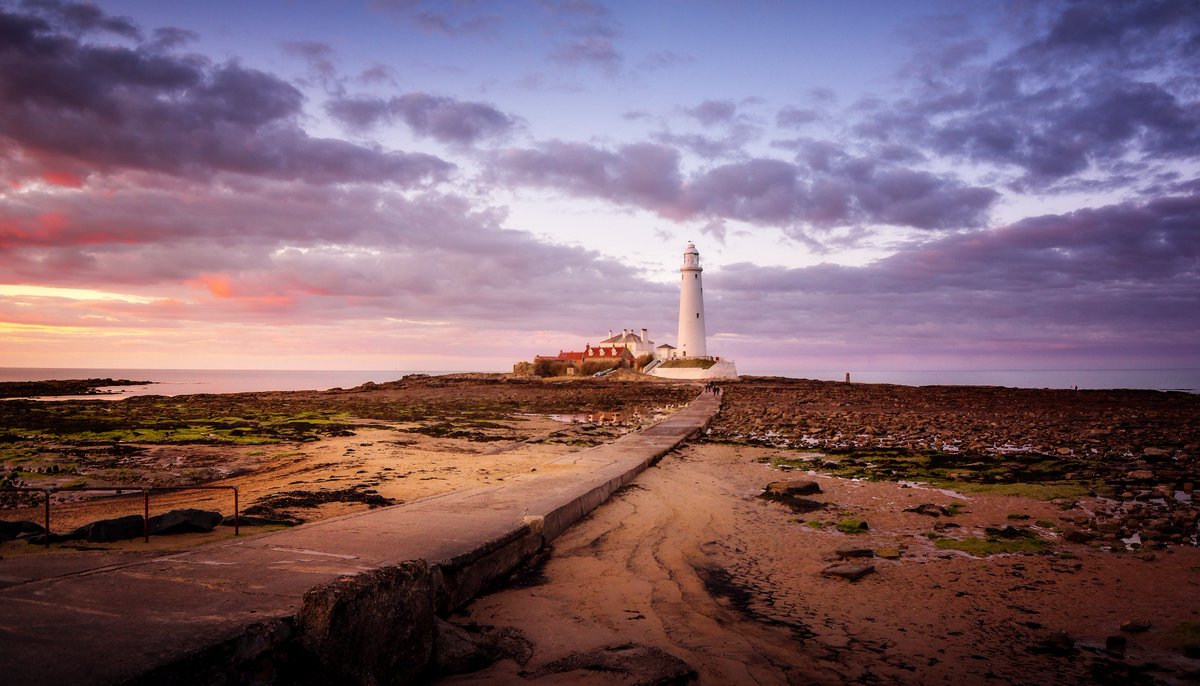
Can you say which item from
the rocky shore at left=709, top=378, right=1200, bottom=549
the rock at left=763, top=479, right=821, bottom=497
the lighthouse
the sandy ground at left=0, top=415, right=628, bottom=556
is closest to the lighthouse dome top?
the lighthouse

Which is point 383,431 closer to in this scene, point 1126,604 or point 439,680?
point 439,680

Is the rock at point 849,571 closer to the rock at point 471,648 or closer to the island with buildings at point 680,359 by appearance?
the rock at point 471,648

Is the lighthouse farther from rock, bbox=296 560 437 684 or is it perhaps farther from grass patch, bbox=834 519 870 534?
rock, bbox=296 560 437 684

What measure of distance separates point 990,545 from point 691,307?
46476mm

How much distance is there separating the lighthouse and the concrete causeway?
47847 millimetres

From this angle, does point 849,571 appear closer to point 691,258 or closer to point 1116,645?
point 1116,645

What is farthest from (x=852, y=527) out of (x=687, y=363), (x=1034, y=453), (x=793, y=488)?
(x=687, y=363)

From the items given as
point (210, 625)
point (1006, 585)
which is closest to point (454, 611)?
point (210, 625)

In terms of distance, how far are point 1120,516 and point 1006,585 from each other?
356 centimetres

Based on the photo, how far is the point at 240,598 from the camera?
3.01 meters

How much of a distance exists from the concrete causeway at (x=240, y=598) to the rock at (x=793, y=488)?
4.40 meters

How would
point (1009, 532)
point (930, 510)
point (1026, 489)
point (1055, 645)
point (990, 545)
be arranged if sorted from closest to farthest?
point (1055, 645) → point (990, 545) → point (1009, 532) → point (930, 510) → point (1026, 489)

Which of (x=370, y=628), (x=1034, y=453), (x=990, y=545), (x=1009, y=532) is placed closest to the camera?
(x=370, y=628)

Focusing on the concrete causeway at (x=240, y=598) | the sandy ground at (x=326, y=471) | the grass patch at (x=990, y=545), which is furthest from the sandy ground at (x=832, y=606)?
the sandy ground at (x=326, y=471)
